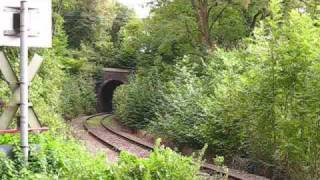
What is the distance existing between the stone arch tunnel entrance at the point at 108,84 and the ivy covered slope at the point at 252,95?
19.0 metres

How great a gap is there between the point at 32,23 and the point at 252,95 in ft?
27.0

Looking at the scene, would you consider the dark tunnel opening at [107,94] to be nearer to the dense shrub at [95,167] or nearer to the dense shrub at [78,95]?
the dense shrub at [78,95]

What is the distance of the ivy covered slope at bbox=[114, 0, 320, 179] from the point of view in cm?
1092

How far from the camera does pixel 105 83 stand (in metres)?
49.4

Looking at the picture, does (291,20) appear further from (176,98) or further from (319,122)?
(176,98)

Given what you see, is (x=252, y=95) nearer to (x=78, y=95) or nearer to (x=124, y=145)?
(x=124, y=145)

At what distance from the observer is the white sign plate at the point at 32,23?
503 cm

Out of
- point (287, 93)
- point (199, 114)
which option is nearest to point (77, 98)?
point (199, 114)

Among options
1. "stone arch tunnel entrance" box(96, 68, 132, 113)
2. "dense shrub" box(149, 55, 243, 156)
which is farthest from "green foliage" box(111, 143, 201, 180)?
"stone arch tunnel entrance" box(96, 68, 132, 113)

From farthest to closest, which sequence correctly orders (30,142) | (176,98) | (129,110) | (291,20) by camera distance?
(129,110), (176,98), (291,20), (30,142)

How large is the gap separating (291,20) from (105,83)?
38.8 m

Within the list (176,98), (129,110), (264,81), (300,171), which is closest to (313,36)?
(264,81)

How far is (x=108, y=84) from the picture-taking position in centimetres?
5097

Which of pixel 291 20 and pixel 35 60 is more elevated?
pixel 291 20
